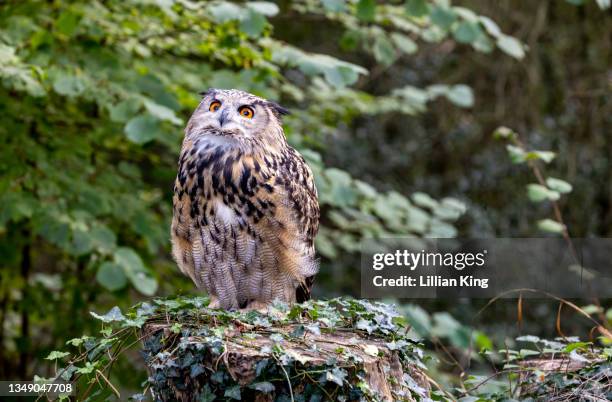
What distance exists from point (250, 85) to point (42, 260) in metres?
3.53

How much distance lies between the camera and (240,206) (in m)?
3.10

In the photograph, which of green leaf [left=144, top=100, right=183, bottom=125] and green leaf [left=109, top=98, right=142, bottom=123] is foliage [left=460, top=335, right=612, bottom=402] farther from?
green leaf [left=109, top=98, right=142, bottom=123]

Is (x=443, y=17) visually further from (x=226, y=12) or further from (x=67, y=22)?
(x=67, y=22)

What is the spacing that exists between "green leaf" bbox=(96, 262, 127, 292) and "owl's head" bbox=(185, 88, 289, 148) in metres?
0.76

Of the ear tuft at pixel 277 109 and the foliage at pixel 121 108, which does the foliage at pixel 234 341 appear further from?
the foliage at pixel 121 108

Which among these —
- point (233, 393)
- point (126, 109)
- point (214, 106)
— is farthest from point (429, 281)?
point (233, 393)

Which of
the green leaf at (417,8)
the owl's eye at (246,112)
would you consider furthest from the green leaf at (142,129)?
the green leaf at (417,8)

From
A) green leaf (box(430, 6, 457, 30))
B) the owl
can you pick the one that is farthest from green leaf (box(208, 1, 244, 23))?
green leaf (box(430, 6, 457, 30))

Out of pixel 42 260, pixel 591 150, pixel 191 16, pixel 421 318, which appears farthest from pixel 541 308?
pixel 191 16

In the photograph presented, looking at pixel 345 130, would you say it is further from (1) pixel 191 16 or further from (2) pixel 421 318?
(1) pixel 191 16

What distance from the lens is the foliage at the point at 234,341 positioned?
2377 millimetres

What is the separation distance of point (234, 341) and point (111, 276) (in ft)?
4.42

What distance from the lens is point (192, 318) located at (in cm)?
264

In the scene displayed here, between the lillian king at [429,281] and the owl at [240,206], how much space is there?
18.3 inches
